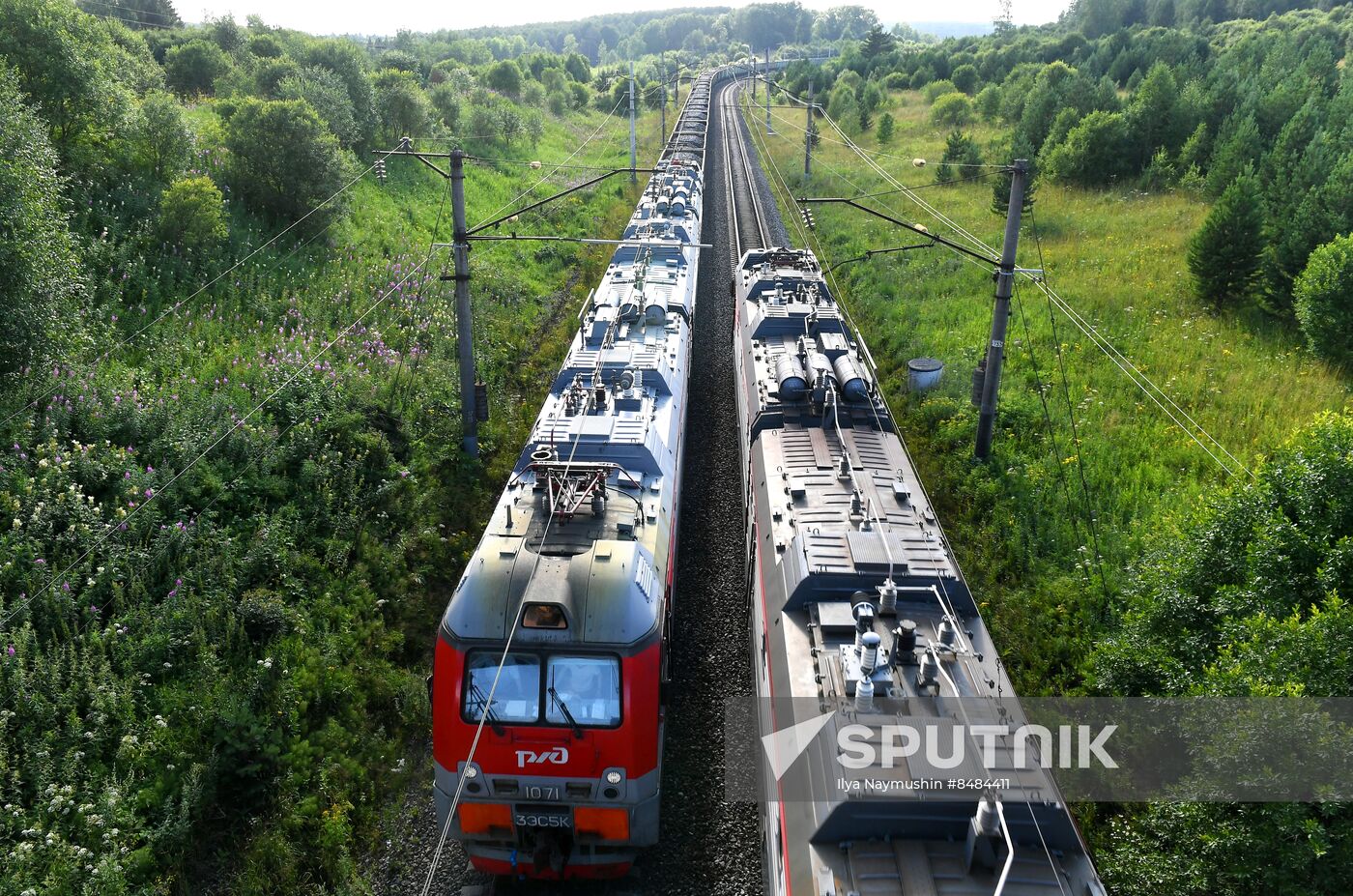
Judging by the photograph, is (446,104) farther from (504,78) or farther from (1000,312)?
(1000,312)

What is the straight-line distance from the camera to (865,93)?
63688mm

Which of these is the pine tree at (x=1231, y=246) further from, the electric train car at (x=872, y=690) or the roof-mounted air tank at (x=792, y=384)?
the roof-mounted air tank at (x=792, y=384)

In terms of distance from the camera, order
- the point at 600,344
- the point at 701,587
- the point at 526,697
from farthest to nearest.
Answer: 1. the point at 600,344
2. the point at 701,587
3. the point at 526,697

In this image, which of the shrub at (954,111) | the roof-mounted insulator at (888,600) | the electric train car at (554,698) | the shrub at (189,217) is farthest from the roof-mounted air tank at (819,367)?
the shrub at (954,111)

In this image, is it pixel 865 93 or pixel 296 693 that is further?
pixel 865 93

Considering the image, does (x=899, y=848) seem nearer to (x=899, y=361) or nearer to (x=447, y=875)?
(x=447, y=875)

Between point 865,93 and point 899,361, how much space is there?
47.8m

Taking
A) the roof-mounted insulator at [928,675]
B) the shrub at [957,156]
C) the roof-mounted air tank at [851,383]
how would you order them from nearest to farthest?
the roof-mounted insulator at [928,675] < the roof-mounted air tank at [851,383] < the shrub at [957,156]

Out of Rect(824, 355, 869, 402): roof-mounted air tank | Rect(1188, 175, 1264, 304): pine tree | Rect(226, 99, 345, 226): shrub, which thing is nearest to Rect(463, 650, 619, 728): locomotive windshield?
Rect(824, 355, 869, 402): roof-mounted air tank

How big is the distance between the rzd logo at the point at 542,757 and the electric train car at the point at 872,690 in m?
2.21

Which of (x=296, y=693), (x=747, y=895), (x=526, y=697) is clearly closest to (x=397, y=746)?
(x=296, y=693)

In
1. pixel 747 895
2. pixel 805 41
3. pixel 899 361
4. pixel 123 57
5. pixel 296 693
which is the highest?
pixel 805 41

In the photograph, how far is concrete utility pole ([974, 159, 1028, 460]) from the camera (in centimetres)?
1488

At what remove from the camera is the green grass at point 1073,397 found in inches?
558
